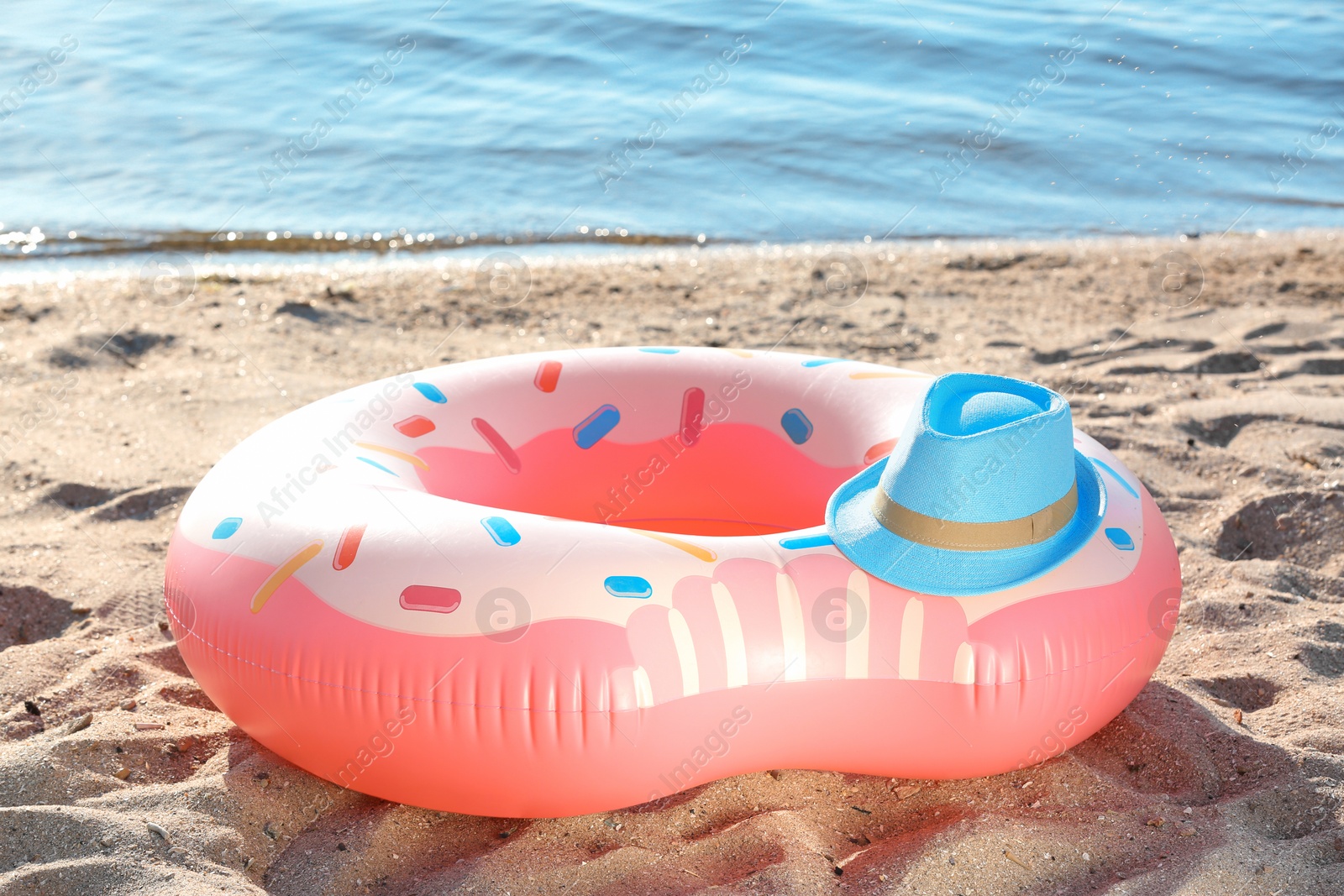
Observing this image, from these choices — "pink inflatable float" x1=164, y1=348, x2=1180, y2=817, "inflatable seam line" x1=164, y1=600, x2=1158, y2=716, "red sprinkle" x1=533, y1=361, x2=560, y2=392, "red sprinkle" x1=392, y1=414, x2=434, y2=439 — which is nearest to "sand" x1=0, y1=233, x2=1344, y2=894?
"pink inflatable float" x1=164, y1=348, x2=1180, y2=817

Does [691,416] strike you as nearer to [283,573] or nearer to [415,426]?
[415,426]

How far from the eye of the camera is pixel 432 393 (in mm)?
2883

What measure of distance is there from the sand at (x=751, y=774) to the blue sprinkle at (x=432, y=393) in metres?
0.90

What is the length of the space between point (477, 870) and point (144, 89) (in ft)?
26.9

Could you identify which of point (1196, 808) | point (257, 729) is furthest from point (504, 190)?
point (1196, 808)

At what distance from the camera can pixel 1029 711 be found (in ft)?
7.26

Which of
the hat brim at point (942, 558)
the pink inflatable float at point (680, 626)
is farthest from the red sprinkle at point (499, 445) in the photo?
the hat brim at point (942, 558)

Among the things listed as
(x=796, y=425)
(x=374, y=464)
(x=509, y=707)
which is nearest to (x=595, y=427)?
(x=796, y=425)

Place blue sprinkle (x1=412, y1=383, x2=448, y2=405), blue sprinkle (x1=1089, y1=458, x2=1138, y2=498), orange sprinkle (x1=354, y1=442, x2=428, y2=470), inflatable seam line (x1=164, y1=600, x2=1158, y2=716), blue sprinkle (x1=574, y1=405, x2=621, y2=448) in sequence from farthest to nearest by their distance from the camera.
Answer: blue sprinkle (x1=574, y1=405, x2=621, y2=448), blue sprinkle (x1=412, y1=383, x2=448, y2=405), orange sprinkle (x1=354, y1=442, x2=428, y2=470), blue sprinkle (x1=1089, y1=458, x2=1138, y2=498), inflatable seam line (x1=164, y1=600, x2=1158, y2=716)

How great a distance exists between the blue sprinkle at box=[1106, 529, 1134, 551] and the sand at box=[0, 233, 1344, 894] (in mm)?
482

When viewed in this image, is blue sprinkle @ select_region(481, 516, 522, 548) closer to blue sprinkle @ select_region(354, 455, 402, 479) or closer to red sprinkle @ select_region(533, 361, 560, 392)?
blue sprinkle @ select_region(354, 455, 402, 479)

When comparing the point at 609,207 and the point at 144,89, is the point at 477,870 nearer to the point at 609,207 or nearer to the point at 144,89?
the point at 609,207

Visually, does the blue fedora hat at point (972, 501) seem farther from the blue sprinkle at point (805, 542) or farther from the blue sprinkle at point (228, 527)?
Result: the blue sprinkle at point (228, 527)

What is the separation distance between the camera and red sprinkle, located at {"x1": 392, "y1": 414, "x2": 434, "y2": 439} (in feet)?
9.05
